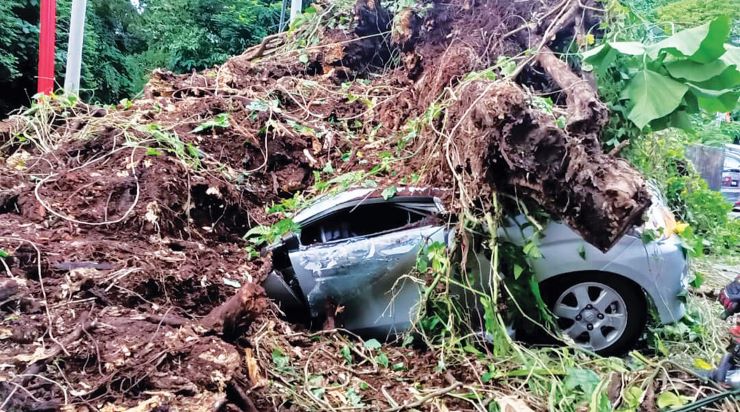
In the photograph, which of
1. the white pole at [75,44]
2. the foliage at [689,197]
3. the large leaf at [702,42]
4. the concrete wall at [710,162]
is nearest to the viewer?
the large leaf at [702,42]

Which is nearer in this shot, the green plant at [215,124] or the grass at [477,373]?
the grass at [477,373]

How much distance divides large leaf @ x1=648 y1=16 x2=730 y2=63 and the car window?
212 centimetres

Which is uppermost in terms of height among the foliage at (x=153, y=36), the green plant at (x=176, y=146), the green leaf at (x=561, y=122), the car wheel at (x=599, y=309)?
the foliage at (x=153, y=36)

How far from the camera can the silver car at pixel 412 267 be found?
403 cm

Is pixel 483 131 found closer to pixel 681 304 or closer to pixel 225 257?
pixel 681 304

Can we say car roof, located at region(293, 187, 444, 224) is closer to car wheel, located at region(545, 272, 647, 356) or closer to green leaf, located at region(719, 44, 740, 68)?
car wheel, located at region(545, 272, 647, 356)

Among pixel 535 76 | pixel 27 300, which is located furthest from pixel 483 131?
pixel 27 300

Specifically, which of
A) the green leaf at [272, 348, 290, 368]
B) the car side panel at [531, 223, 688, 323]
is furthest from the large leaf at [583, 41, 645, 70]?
the green leaf at [272, 348, 290, 368]

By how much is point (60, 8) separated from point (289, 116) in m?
10.2

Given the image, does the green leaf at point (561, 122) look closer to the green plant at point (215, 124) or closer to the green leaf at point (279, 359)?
the green leaf at point (279, 359)

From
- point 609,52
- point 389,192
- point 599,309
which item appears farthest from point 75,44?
point 599,309

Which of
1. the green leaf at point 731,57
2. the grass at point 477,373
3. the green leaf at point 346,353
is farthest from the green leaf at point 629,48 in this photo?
the green leaf at point 346,353

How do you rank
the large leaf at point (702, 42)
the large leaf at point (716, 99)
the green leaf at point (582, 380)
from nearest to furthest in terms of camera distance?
the green leaf at point (582, 380), the large leaf at point (702, 42), the large leaf at point (716, 99)

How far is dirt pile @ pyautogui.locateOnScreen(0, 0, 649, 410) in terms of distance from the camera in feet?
9.82
